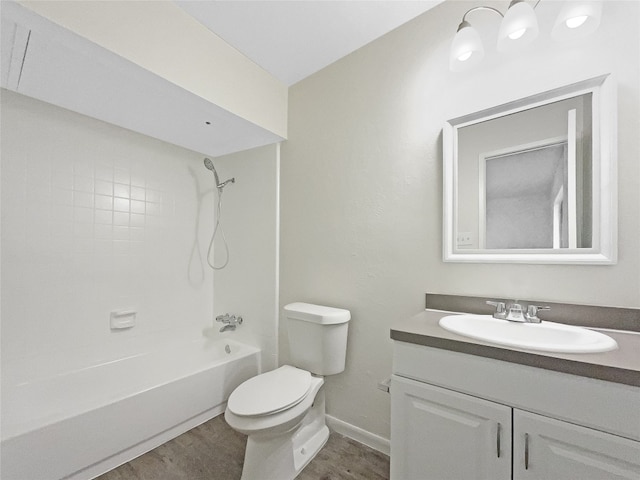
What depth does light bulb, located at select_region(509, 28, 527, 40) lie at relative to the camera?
109 centimetres

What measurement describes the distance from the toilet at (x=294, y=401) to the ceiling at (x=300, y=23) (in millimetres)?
1642

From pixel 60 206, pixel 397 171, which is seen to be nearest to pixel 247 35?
pixel 397 171

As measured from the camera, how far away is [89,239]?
1.83 m

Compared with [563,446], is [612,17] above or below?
above

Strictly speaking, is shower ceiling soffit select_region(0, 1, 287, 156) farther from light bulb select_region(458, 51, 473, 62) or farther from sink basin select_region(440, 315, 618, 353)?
sink basin select_region(440, 315, 618, 353)

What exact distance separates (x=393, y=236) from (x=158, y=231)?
186cm

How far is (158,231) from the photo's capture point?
2.19 metres

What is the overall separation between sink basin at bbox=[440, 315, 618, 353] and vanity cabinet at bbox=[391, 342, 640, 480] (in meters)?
0.07

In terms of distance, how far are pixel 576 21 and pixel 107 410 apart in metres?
2.69

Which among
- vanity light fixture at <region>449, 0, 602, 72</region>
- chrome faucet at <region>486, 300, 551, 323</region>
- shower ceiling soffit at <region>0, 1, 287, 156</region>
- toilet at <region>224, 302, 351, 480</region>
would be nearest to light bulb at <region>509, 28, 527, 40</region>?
vanity light fixture at <region>449, 0, 602, 72</region>

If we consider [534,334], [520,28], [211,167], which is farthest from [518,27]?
[211,167]

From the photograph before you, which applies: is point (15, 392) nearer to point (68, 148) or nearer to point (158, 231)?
point (158, 231)

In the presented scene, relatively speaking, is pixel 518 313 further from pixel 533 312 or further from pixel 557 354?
pixel 557 354

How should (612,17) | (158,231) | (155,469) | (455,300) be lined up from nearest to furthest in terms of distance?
(612,17)
(455,300)
(155,469)
(158,231)
